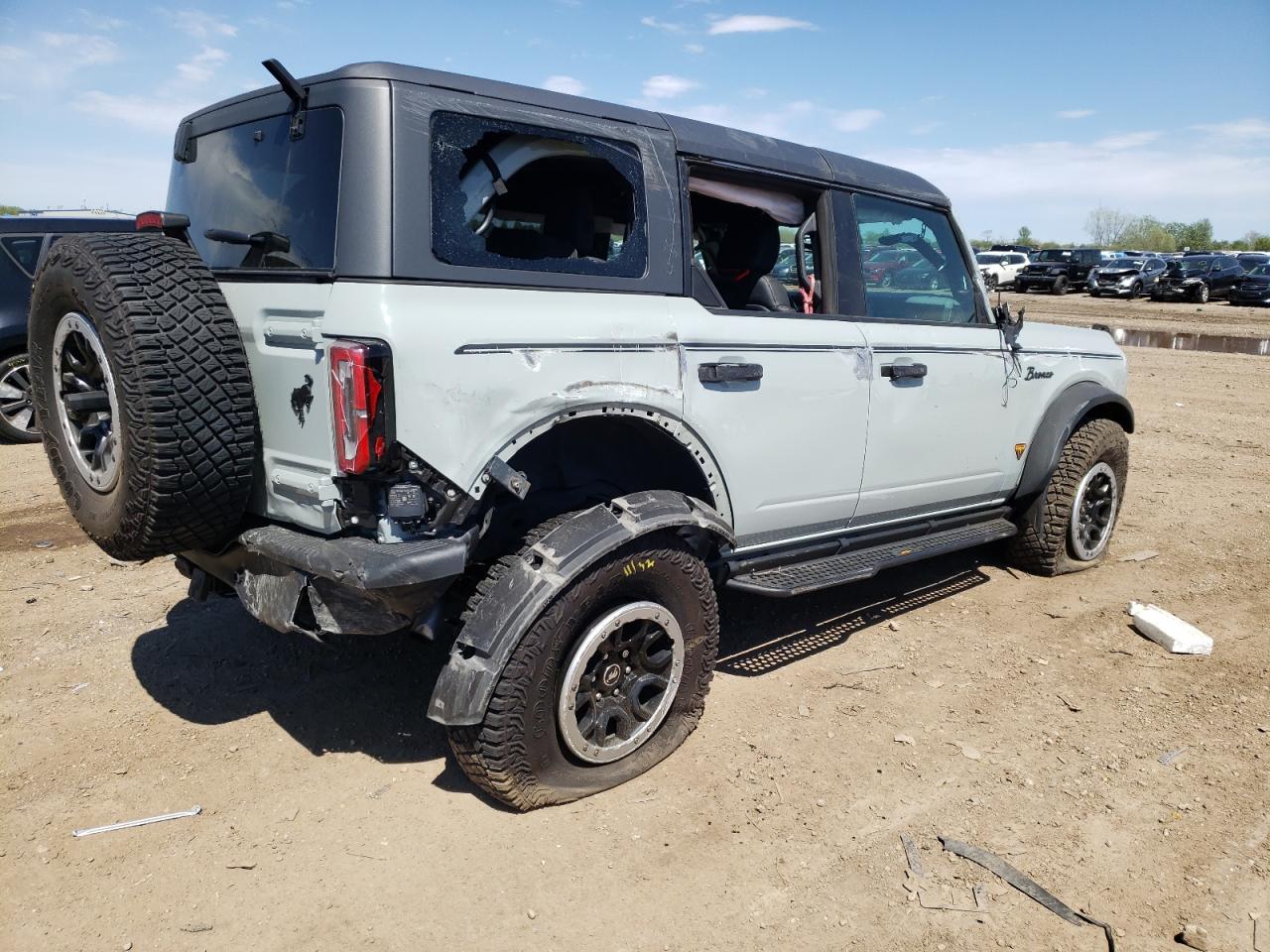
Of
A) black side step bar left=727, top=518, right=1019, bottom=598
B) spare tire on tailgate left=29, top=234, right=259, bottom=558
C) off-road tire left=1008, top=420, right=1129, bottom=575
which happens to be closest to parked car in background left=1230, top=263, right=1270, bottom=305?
off-road tire left=1008, top=420, right=1129, bottom=575

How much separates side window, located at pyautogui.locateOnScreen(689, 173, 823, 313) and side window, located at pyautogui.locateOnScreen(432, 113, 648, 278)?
54 centimetres

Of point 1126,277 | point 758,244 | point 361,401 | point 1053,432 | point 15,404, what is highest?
point 1126,277

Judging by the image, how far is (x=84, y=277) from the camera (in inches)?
105

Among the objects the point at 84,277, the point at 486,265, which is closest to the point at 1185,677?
the point at 486,265

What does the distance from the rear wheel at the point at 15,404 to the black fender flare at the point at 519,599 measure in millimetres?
6972

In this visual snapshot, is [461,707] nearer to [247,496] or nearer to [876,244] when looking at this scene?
[247,496]

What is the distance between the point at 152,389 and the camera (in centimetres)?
256

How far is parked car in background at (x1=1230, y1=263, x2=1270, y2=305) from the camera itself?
26766 millimetres

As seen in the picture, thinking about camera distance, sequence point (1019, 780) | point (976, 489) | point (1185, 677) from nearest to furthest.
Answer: point (1019, 780), point (1185, 677), point (976, 489)

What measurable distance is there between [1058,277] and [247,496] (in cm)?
3463

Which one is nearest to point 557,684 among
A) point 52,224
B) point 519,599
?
point 519,599

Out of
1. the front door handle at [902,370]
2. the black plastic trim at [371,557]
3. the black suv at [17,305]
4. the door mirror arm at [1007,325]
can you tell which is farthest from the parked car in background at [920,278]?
the black suv at [17,305]

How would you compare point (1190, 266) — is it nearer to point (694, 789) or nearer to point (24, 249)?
point (24, 249)

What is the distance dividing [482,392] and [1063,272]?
34.5 meters
